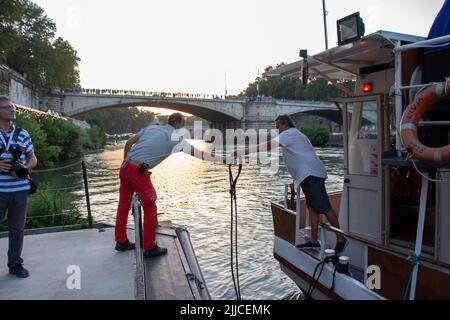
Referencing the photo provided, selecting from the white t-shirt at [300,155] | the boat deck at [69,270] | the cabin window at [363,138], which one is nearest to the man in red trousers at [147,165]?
the boat deck at [69,270]

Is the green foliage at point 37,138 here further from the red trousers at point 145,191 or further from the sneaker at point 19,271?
the sneaker at point 19,271

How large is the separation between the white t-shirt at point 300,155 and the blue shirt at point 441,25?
65.8 inches

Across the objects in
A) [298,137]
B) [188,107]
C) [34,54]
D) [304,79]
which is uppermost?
[34,54]

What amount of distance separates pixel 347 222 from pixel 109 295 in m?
3.16

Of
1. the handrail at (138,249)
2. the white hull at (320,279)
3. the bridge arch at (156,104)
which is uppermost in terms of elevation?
the bridge arch at (156,104)

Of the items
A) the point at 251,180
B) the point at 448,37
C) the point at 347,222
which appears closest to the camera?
the point at 448,37

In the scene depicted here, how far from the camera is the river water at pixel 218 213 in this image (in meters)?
7.20

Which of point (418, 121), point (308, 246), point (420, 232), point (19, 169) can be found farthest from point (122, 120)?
point (418, 121)

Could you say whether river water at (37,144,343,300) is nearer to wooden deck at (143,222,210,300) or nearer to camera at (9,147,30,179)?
wooden deck at (143,222,210,300)

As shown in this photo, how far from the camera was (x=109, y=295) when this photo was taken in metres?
3.67

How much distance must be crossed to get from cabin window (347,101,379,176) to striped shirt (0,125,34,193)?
372cm

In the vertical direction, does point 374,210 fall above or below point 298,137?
below
